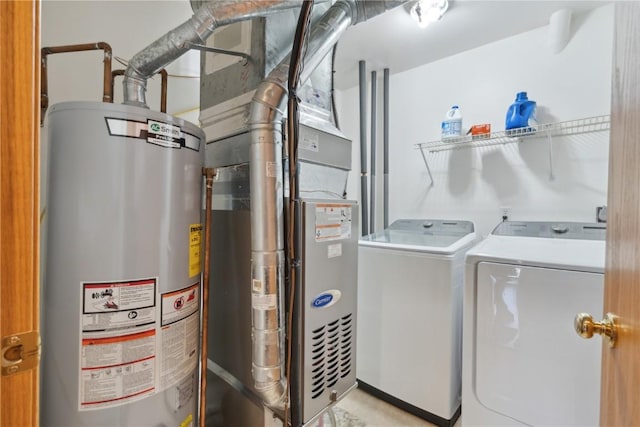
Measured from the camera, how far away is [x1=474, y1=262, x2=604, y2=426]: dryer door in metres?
1.29

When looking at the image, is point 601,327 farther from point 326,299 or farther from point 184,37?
point 184,37

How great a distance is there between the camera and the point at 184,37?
1.06m

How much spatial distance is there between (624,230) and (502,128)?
74.8 inches

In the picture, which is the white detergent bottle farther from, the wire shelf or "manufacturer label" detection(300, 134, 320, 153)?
"manufacturer label" detection(300, 134, 320, 153)

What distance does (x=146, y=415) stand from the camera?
0.83 m

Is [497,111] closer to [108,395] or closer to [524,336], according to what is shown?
[524,336]

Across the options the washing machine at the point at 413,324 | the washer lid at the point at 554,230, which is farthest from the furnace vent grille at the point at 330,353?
the washer lid at the point at 554,230

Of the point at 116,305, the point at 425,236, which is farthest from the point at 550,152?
the point at 116,305

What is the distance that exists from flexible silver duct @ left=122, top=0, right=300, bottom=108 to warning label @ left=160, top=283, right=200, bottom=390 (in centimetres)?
67

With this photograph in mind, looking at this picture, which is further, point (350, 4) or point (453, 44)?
point (453, 44)

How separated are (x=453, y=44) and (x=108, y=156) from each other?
8.43ft

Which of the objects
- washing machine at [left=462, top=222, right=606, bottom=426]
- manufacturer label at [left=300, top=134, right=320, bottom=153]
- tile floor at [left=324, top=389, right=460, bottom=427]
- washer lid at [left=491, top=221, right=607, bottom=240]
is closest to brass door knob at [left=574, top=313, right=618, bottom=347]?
washing machine at [left=462, top=222, right=606, bottom=426]

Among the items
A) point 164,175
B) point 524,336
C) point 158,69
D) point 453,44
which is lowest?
point 524,336

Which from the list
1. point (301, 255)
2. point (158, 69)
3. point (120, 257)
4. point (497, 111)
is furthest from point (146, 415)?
point (497, 111)
